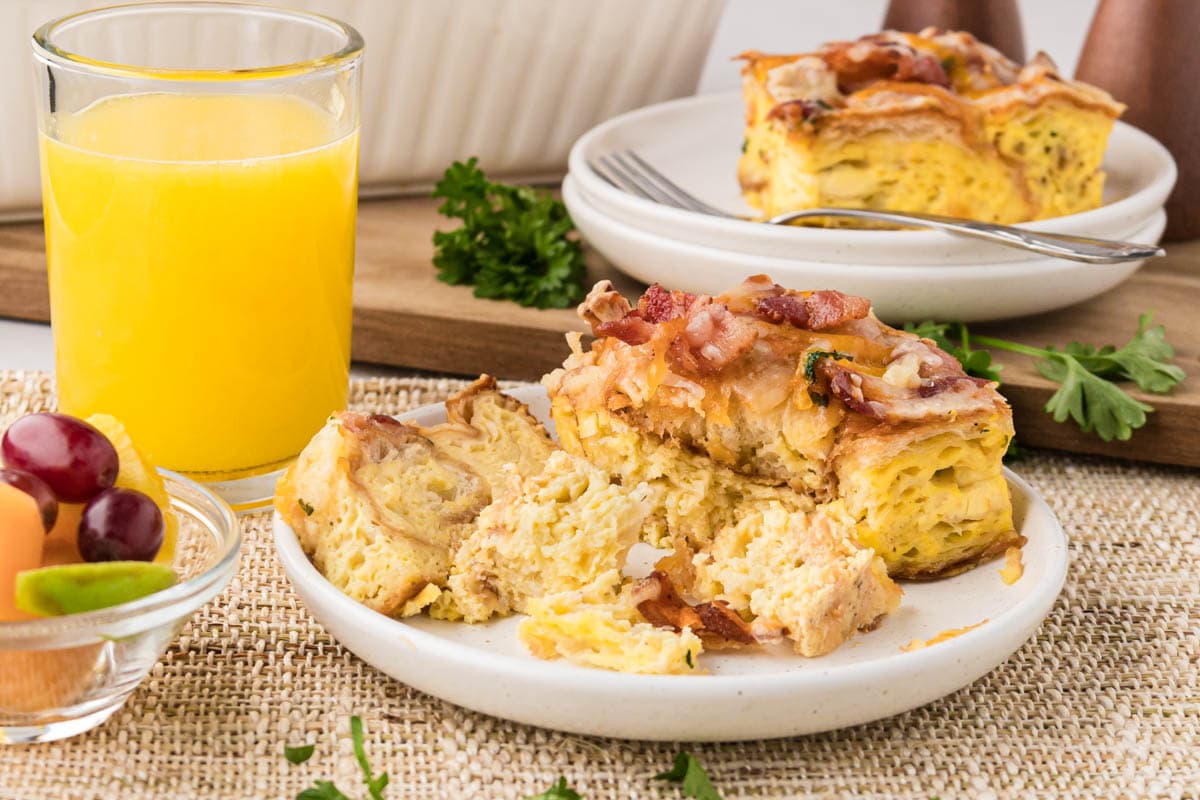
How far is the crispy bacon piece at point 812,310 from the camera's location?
2.56 metres

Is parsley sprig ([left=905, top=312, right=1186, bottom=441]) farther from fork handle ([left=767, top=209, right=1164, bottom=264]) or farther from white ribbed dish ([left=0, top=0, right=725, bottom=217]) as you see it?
white ribbed dish ([left=0, top=0, right=725, bottom=217])

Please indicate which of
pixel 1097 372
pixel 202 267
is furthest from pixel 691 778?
pixel 1097 372

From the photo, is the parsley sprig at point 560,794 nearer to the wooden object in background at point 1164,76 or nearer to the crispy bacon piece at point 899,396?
the crispy bacon piece at point 899,396

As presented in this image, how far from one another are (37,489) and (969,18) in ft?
11.7

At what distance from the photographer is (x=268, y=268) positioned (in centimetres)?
280

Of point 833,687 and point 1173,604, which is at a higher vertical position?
point 833,687

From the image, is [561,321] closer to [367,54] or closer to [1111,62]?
[367,54]

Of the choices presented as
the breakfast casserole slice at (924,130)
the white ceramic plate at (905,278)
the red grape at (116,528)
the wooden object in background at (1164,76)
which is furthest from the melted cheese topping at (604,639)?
the wooden object in background at (1164,76)

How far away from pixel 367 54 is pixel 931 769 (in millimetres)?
2765

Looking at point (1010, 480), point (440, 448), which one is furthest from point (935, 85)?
point (440, 448)

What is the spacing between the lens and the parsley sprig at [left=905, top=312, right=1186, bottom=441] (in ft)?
10.4

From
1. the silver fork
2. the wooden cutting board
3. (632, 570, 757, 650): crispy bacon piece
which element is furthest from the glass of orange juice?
the silver fork

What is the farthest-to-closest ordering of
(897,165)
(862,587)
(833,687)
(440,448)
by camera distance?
(897,165), (440,448), (862,587), (833,687)

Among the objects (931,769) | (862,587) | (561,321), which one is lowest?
(561,321)
